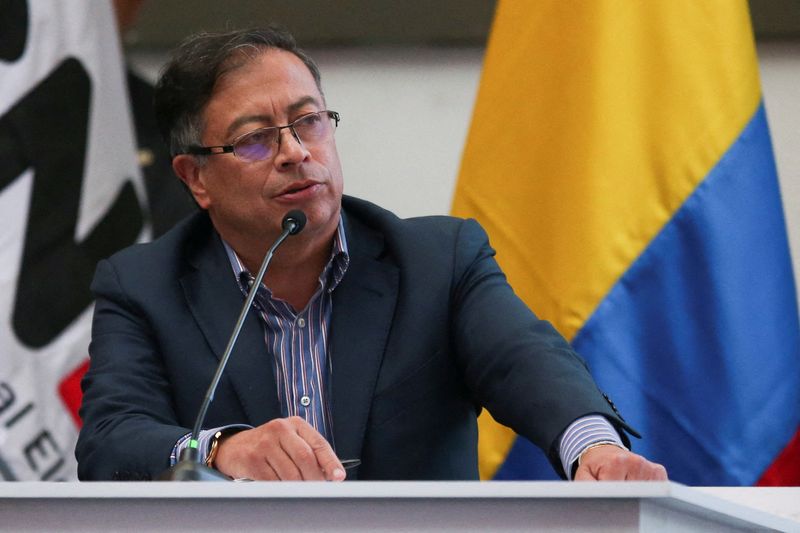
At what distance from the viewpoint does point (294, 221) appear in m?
1.64

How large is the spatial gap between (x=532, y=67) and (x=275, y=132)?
74 centimetres

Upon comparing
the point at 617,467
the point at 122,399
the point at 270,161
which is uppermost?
the point at 270,161

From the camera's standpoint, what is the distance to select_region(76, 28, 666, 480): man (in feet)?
5.72

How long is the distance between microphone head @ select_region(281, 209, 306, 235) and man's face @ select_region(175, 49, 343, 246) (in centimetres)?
13

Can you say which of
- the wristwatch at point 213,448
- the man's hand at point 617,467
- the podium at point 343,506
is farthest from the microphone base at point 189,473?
the man's hand at point 617,467

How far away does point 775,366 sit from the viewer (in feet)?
7.25

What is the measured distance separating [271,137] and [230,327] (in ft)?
1.10

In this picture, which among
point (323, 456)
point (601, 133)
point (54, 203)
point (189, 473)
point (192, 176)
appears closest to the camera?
point (189, 473)

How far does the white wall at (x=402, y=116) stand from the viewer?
9.27 feet

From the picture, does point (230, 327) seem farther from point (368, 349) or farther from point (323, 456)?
point (323, 456)

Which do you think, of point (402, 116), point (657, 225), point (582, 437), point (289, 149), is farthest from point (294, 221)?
point (402, 116)

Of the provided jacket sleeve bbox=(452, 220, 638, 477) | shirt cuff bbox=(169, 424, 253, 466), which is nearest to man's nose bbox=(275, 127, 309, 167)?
jacket sleeve bbox=(452, 220, 638, 477)

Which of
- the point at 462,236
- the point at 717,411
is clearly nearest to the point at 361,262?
the point at 462,236

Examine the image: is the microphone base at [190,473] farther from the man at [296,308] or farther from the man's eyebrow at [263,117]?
the man's eyebrow at [263,117]
